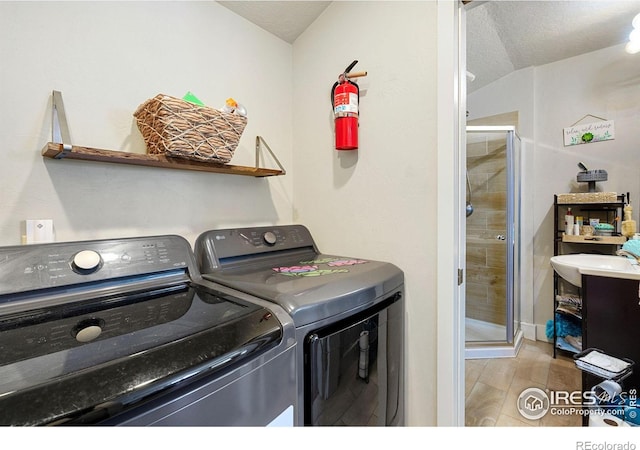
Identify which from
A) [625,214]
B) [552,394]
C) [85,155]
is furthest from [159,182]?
[625,214]

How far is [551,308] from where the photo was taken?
2.53 m

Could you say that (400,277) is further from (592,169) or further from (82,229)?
(592,169)

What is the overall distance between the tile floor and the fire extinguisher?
1652 mm

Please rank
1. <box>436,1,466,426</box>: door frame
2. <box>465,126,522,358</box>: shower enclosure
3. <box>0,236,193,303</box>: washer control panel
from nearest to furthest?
<box>0,236,193,303</box>: washer control panel
<box>436,1,466,426</box>: door frame
<box>465,126,522,358</box>: shower enclosure

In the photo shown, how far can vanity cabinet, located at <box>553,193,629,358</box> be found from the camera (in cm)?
214

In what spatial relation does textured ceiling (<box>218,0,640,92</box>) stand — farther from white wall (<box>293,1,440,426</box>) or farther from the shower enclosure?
the shower enclosure

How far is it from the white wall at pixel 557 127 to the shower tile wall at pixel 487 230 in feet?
0.99

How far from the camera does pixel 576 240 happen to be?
223cm

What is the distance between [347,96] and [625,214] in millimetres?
2389

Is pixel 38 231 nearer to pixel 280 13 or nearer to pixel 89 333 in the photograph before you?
pixel 89 333

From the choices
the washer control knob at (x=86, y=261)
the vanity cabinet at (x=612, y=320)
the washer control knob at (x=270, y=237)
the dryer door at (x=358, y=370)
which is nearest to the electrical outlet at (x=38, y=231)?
the washer control knob at (x=86, y=261)

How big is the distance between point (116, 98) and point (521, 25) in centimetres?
254

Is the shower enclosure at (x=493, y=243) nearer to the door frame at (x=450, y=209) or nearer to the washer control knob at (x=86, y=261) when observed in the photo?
the door frame at (x=450, y=209)

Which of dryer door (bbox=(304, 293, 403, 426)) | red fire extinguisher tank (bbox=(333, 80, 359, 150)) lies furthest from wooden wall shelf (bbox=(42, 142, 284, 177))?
dryer door (bbox=(304, 293, 403, 426))
